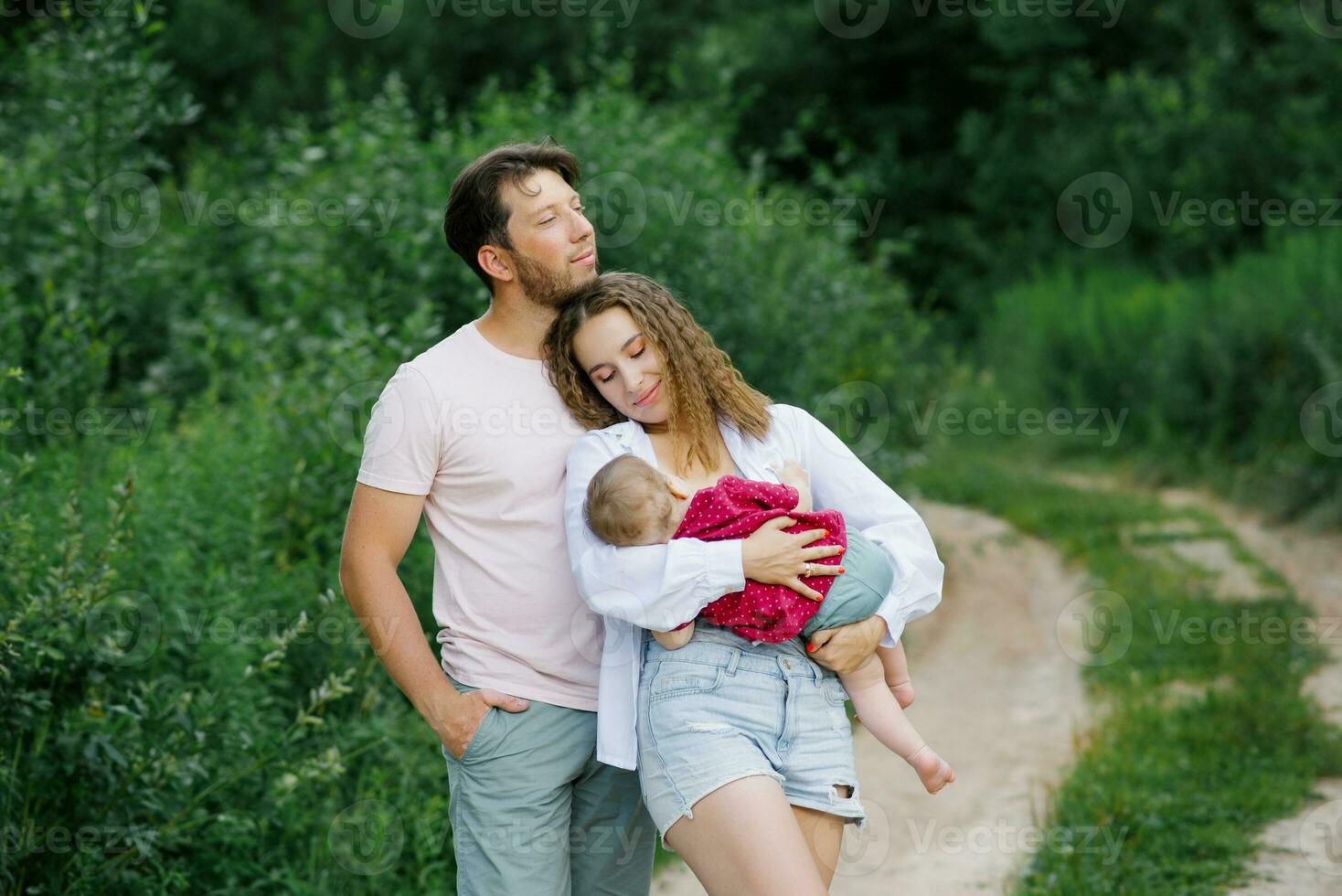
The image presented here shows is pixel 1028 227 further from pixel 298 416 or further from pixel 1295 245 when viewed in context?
pixel 298 416

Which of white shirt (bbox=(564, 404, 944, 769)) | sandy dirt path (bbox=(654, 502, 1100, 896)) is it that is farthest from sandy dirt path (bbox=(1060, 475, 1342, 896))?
white shirt (bbox=(564, 404, 944, 769))

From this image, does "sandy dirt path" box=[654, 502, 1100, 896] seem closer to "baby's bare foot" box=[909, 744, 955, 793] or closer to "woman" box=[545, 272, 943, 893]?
"baby's bare foot" box=[909, 744, 955, 793]

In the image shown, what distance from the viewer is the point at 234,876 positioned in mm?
3580

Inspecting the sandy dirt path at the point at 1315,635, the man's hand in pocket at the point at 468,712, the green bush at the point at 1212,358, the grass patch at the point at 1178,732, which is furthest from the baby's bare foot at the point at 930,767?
the green bush at the point at 1212,358

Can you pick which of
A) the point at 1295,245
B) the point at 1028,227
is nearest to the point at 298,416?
the point at 1295,245

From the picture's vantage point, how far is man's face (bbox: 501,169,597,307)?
8.82 feet

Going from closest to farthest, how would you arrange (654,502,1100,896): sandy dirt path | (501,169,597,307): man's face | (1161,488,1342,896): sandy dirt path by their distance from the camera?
(501,169,597,307): man's face, (1161,488,1342,896): sandy dirt path, (654,502,1100,896): sandy dirt path

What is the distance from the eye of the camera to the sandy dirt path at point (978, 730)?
4.49m

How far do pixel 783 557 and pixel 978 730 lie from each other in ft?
12.3

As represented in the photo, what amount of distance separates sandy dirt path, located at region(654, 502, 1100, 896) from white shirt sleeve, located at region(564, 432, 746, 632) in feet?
7.27

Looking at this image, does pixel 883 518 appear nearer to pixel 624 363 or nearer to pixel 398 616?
pixel 624 363

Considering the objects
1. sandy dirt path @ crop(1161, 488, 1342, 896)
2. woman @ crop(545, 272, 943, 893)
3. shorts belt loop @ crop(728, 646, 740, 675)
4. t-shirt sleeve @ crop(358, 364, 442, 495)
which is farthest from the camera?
sandy dirt path @ crop(1161, 488, 1342, 896)

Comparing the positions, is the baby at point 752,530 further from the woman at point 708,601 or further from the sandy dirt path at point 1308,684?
the sandy dirt path at point 1308,684

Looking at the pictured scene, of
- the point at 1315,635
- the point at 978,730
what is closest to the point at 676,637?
the point at 978,730
